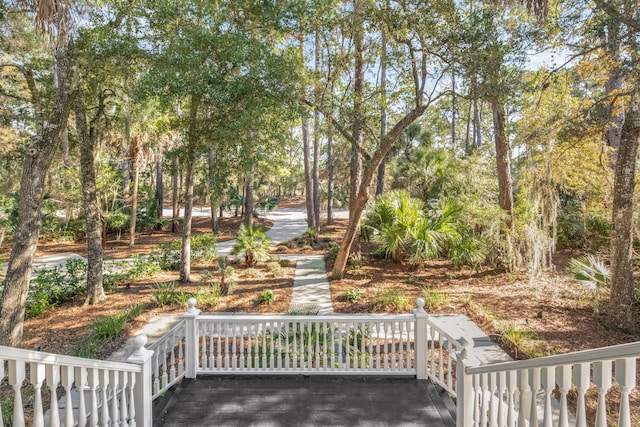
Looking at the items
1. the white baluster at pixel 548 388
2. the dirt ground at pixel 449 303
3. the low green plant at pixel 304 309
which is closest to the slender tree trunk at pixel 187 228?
the dirt ground at pixel 449 303

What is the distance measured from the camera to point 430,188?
37.3ft

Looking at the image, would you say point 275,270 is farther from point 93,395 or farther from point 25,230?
point 93,395

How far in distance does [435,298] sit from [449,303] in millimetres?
264

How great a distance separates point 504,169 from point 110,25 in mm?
8576

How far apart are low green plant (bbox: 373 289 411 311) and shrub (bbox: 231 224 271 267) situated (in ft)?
12.0

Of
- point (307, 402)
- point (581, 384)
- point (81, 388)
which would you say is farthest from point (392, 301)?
point (81, 388)

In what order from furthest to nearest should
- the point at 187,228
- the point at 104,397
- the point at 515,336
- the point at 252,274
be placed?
the point at 252,274 → the point at 187,228 → the point at 515,336 → the point at 104,397

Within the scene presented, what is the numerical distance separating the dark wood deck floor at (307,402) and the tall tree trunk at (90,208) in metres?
3.97

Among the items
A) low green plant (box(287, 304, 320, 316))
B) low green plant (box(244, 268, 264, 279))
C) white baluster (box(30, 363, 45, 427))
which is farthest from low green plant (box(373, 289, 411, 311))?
white baluster (box(30, 363, 45, 427))

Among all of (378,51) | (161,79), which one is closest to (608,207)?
(378,51)

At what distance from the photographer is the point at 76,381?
194 cm

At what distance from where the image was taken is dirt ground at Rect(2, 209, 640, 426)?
4.63m

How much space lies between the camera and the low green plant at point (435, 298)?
6125mm

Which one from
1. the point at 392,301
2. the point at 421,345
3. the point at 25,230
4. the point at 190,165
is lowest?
the point at 392,301
